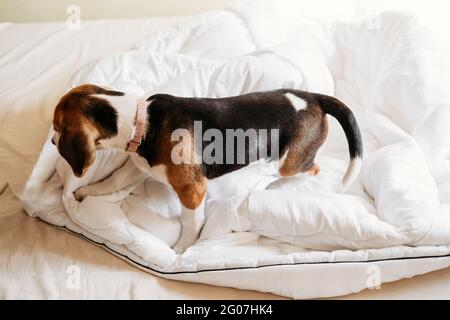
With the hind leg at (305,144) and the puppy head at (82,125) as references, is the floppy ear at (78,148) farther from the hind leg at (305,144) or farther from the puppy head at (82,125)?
the hind leg at (305,144)

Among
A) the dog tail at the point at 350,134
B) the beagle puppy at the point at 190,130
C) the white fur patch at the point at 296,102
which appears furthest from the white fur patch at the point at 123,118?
the dog tail at the point at 350,134

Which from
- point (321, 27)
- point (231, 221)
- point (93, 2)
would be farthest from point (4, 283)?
point (93, 2)

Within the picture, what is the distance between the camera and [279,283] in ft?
4.00

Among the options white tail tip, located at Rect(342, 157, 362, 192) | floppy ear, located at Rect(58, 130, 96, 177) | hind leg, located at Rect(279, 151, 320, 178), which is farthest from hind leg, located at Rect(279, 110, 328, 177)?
floppy ear, located at Rect(58, 130, 96, 177)

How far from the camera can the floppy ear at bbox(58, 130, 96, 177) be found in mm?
1223

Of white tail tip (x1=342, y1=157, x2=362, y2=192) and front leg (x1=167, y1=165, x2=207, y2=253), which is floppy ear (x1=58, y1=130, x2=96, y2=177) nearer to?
front leg (x1=167, y1=165, x2=207, y2=253)

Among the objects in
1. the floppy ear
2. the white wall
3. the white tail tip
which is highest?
the white wall

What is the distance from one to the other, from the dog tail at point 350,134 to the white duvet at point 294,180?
2.6 inches

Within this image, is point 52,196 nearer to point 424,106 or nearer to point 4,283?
point 4,283

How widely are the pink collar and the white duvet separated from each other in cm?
19

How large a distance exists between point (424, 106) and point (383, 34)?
41 cm

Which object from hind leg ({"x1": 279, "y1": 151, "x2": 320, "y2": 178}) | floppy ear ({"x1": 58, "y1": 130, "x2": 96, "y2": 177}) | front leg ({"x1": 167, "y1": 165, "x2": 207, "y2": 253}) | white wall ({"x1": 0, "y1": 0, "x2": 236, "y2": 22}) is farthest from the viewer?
white wall ({"x1": 0, "y1": 0, "x2": 236, "y2": 22})

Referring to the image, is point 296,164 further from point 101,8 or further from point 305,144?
point 101,8

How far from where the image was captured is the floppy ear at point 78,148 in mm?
1223
